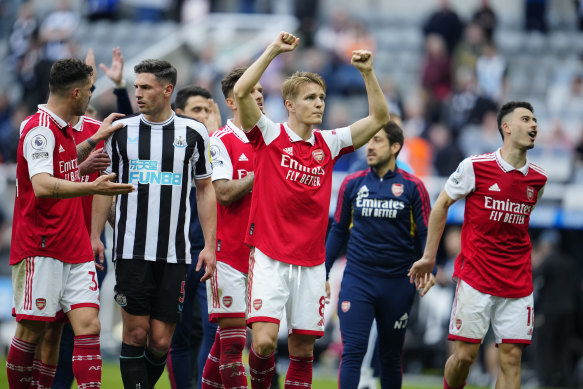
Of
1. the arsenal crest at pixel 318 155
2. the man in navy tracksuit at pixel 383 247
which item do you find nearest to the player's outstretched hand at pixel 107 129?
the arsenal crest at pixel 318 155

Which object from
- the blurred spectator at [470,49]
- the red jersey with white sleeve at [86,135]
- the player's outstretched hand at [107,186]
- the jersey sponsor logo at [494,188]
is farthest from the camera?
→ the blurred spectator at [470,49]

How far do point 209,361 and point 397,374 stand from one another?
5.99 feet

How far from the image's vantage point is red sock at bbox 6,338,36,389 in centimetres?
752

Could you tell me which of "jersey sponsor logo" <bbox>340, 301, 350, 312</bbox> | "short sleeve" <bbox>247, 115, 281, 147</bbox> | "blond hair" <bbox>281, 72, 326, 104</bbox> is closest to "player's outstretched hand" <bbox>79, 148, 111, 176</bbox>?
"short sleeve" <bbox>247, 115, 281, 147</bbox>

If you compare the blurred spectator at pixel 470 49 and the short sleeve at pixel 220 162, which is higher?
the blurred spectator at pixel 470 49

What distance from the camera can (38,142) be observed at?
7.30 metres

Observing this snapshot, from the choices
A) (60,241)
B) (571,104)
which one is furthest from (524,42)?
(60,241)

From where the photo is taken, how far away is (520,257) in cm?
852

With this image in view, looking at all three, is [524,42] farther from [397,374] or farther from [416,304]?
[397,374]

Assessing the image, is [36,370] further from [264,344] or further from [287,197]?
[287,197]

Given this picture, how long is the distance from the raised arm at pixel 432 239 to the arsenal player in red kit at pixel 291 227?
1209 millimetres

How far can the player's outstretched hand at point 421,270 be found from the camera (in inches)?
332

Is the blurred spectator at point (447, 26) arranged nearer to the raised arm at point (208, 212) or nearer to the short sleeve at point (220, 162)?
the short sleeve at point (220, 162)

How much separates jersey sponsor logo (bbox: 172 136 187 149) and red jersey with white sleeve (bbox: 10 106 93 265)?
83 cm
